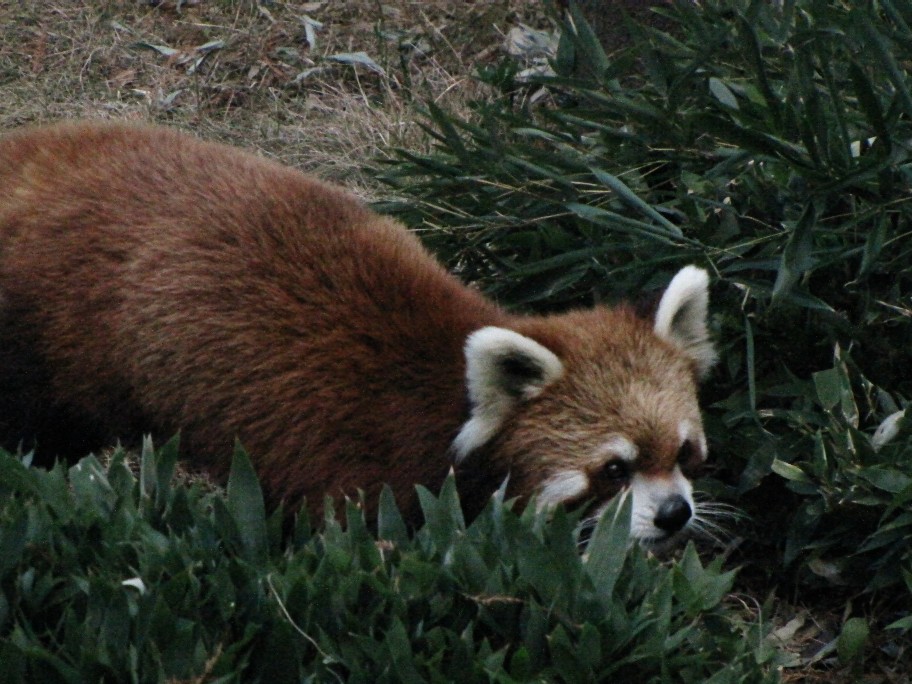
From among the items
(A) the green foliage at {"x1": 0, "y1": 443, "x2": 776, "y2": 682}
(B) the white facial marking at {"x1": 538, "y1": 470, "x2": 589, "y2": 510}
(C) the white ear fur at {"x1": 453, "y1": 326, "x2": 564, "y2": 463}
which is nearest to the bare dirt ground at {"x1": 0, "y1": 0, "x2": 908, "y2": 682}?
(C) the white ear fur at {"x1": 453, "y1": 326, "x2": 564, "y2": 463}

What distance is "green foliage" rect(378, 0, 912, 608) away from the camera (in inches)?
126

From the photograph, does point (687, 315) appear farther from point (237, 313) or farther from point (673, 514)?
Result: point (237, 313)

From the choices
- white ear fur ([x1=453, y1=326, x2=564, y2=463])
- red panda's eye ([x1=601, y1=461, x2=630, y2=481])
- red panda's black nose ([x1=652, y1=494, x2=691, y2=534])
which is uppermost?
white ear fur ([x1=453, y1=326, x2=564, y2=463])

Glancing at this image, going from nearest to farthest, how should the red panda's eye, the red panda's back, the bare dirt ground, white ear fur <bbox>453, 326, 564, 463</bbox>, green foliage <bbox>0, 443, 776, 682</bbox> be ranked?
green foliage <bbox>0, 443, 776, 682</bbox> < white ear fur <bbox>453, 326, 564, 463</bbox> < the red panda's eye < the red panda's back < the bare dirt ground

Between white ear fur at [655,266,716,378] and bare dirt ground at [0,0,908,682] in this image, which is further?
bare dirt ground at [0,0,908,682]

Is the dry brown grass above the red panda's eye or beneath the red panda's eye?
above

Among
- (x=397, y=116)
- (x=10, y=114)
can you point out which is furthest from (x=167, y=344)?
(x=10, y=114)

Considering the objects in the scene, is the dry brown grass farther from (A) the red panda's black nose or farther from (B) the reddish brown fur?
(A) the red panda's black nose

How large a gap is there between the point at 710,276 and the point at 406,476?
44.2 inches

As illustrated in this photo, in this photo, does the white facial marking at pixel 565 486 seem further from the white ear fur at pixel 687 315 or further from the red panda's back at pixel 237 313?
the white ear fur at pixel 687 315

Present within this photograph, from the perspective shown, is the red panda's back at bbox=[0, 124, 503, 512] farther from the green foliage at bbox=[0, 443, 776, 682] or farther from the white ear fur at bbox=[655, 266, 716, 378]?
the green foliage at bbox=[0, 443, 776, 682]

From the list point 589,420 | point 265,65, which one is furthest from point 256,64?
point 589,420

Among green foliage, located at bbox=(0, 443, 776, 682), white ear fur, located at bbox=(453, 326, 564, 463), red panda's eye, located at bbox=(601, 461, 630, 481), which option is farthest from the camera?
red panda's eye, located at bbox=(601, 461, 630, 481)

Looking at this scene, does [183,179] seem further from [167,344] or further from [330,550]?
[330,550]
